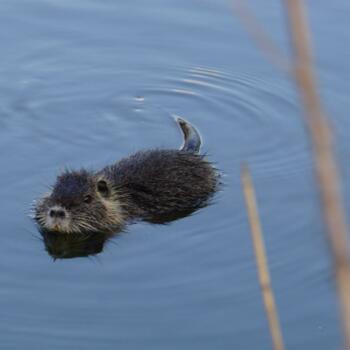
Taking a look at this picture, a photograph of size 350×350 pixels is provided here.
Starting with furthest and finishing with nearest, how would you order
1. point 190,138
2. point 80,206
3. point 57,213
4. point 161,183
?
1. point 190,138
2. point 161,183
3. point 80,206
4. point 57,213

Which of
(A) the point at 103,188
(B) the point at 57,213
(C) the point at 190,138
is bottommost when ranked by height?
(B) the point at 57,213

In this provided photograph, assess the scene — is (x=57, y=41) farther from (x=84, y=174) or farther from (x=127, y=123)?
(x=84, y=174)

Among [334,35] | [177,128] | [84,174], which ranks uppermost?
[334,35]

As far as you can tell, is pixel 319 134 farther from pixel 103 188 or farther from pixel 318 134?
pixel 103 188

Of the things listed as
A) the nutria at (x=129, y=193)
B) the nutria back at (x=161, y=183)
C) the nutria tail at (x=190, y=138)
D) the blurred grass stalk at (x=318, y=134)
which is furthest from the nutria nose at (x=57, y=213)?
the blurred grass stalk at (x=318, y=134)

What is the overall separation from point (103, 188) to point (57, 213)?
47cm

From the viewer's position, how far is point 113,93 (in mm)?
8711

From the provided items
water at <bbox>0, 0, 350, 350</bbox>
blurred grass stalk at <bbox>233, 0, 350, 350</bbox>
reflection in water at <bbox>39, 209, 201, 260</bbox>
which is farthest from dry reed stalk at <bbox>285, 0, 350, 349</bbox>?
reflection in water at <bbox>39, 209, 201, 260</bbox>

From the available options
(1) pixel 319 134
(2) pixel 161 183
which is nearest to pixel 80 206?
(2) pixel 161 183

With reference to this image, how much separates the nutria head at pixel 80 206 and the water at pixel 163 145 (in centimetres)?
18

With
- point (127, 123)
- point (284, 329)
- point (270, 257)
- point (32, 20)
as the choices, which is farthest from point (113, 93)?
point (284, 329)

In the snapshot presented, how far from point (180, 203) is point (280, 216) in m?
0.73

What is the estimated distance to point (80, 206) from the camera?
695 centimetres

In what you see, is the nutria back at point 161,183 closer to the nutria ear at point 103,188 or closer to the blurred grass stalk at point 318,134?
the nutria ear at point 103,188
